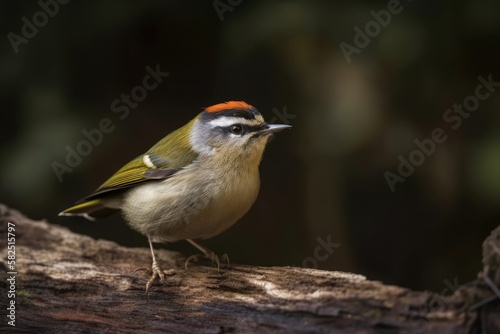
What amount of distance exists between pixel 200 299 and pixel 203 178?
0.83 m

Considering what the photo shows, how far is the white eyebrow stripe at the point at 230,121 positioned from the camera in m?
4.37

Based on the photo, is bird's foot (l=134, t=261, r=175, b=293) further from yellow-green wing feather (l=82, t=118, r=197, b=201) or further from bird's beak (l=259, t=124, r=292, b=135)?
bird's beak (l=259, t=124, r=292, b=135)

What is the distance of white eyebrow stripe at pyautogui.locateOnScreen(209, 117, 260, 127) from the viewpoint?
437 cm

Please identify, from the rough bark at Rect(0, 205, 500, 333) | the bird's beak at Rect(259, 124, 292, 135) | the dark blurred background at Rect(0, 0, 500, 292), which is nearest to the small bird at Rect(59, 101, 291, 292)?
the bird's beak at Rect(259, 124, 292, 135)

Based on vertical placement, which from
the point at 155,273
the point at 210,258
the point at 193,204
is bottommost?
the point at 210,258

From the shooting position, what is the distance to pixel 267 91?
639 cm

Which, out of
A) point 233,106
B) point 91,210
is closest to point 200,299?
point 233,106

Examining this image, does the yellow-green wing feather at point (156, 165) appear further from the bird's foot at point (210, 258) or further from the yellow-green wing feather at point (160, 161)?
the bird's foot at point (210, 258)

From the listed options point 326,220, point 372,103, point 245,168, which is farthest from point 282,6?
point 326,220

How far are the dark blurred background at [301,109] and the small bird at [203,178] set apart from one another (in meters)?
1.08

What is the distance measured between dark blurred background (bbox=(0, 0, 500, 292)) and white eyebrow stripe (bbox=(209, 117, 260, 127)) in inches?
42.7

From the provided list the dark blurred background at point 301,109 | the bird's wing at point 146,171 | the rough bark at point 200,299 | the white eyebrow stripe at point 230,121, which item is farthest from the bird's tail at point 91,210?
the white eyebrow stripe at point 230,121

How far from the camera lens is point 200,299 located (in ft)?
12.7

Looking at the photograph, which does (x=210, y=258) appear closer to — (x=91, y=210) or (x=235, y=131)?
(x=235, y=131)
